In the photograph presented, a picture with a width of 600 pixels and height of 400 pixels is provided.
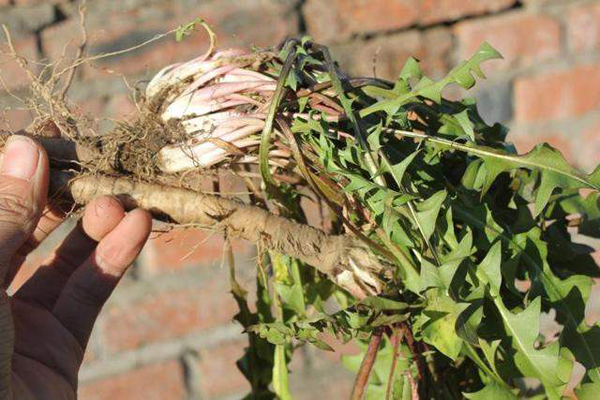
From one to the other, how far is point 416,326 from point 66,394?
397mm

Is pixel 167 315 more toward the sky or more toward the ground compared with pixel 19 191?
more toward the ground

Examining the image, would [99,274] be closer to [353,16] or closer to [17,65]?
[17,65]

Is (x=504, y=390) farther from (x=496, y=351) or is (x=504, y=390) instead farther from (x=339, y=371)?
(x=339, y=371)

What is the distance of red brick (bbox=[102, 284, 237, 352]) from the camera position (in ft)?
3.72

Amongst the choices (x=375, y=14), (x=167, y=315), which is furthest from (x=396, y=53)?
(x=167, y=315)

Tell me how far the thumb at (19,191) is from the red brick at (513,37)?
2.41ft

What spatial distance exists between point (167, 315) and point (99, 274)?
37cm

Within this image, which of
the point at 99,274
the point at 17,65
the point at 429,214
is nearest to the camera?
the point at 429,214

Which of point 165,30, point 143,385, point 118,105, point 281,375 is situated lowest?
point 143,385

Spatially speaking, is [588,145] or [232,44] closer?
[232,44]

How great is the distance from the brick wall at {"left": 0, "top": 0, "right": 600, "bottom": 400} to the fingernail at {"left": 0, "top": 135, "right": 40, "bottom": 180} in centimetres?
37

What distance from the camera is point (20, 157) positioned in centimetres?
70

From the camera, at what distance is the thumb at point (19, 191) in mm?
Answer: 688

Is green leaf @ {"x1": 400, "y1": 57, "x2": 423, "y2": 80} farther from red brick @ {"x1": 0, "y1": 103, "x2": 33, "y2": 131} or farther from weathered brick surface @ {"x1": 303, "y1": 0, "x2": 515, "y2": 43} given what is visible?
red brick @ {"x1": 0, "y1": 103, "x2": 33, "y2": 131}
